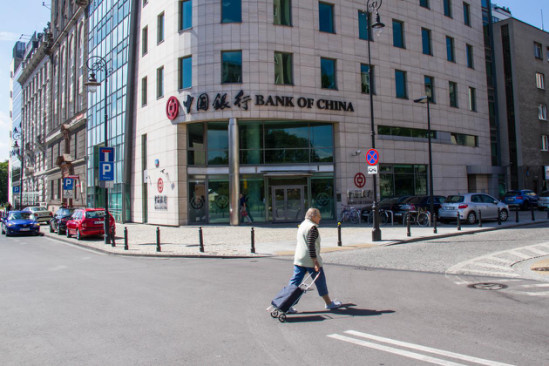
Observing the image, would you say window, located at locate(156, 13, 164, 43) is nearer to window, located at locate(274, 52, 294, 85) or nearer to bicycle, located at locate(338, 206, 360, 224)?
window, located at locate(274, 52, 294, 85)

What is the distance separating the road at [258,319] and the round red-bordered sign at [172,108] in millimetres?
15930

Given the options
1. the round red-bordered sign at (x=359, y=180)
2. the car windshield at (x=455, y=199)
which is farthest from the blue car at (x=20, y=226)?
the car windshield at (x=455, y=199)

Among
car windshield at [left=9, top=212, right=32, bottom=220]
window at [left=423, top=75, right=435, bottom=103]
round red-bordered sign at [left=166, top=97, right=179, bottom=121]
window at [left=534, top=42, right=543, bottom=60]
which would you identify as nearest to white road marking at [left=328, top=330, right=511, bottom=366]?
round red-bordered sign at [left=166, top=97, right=179, bottom=121]

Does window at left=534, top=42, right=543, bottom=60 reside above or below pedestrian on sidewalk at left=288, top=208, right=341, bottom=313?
above

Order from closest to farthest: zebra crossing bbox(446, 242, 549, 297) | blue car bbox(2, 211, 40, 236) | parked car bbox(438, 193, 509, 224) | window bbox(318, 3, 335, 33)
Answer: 1. zebra crossing bbox(446, 242, 549, 297)
2. parked car bbox(438, 193, 509, 224)
3. blue car bbox(2, 211, 40, 236)
4. window bbox(318, 3, 335, 33)

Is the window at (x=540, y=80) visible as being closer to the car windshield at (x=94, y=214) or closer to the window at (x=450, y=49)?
the window at (x=450, y=49)

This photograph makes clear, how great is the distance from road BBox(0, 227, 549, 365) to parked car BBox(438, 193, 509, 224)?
1143cm

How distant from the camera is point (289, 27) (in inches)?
1000

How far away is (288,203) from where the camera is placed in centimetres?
2573

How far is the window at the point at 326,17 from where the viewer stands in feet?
87.8

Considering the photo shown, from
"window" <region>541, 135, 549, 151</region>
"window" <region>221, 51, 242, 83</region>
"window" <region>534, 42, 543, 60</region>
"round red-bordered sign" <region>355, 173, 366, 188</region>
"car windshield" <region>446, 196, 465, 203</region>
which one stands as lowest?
"car windshield" <region>446, 196, 465, 203</region>

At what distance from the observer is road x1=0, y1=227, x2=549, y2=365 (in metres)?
4.61

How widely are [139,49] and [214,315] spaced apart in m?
28.6

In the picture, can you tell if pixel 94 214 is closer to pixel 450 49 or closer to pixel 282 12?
pixel 282 12
